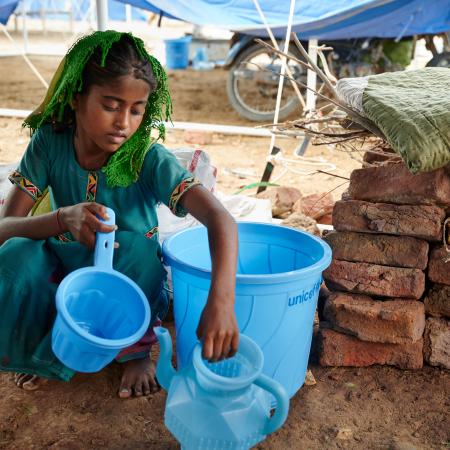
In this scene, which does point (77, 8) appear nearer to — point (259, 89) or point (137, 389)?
point (259, 89)

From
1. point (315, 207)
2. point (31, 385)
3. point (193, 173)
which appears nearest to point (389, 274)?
point (193, 173)

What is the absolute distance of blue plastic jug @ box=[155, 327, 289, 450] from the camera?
1.22 m

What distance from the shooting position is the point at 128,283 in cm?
153

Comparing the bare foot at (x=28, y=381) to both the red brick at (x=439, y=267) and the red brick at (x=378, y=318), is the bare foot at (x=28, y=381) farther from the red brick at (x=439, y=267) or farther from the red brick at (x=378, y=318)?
the red brick at (x=439, y=267)

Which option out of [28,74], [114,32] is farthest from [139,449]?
[28,74]

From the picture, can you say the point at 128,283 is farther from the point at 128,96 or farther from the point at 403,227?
the point at 403,227

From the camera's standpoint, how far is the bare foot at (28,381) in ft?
6.19

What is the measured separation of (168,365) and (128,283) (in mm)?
251

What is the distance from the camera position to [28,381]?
190 cm

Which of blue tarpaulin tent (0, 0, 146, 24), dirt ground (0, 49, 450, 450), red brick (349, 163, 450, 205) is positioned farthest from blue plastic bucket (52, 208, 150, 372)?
blue tarpaulin tent (0, 0, 146, 24)

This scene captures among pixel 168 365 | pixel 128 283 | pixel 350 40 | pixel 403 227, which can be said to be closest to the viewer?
pixel 168 365

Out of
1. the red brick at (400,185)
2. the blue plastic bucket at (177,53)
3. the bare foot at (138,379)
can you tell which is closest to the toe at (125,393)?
the bare foot at (138,379)

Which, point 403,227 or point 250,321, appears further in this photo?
point 403,227

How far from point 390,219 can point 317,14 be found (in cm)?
313
